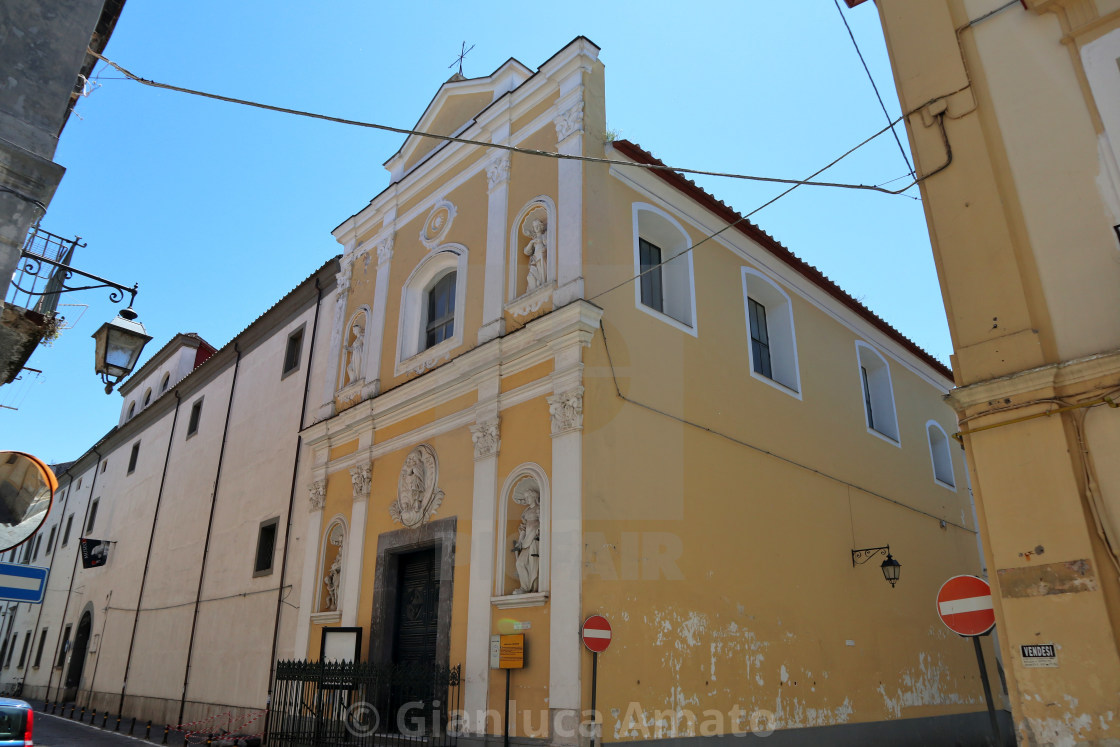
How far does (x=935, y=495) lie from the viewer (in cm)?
1803

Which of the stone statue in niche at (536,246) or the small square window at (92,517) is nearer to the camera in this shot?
the stone statue in niche at (536,246)

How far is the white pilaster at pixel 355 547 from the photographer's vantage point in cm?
1218

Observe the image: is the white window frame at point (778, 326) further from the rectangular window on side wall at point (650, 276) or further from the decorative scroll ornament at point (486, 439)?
the decorative scroll ornament at point (486, 439)

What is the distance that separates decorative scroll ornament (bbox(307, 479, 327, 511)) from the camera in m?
14.0

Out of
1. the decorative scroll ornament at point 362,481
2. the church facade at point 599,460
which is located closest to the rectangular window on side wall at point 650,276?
the church facade at point 599,460

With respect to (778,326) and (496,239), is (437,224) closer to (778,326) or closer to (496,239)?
(496,239)

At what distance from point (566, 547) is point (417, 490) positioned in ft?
11.6

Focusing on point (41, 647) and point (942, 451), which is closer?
point (942, 451)

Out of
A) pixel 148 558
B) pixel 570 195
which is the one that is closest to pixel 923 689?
pixel 570 195

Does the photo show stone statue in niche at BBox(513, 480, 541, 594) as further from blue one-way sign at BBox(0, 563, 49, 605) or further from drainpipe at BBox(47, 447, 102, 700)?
drainpipe at BBox(47, 447, 102, 700)

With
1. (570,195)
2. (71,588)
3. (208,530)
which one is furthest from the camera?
(71,588)

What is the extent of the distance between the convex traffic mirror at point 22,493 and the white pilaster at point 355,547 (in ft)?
22.5

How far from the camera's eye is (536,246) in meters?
11.2

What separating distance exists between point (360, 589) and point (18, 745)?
4826 mm
